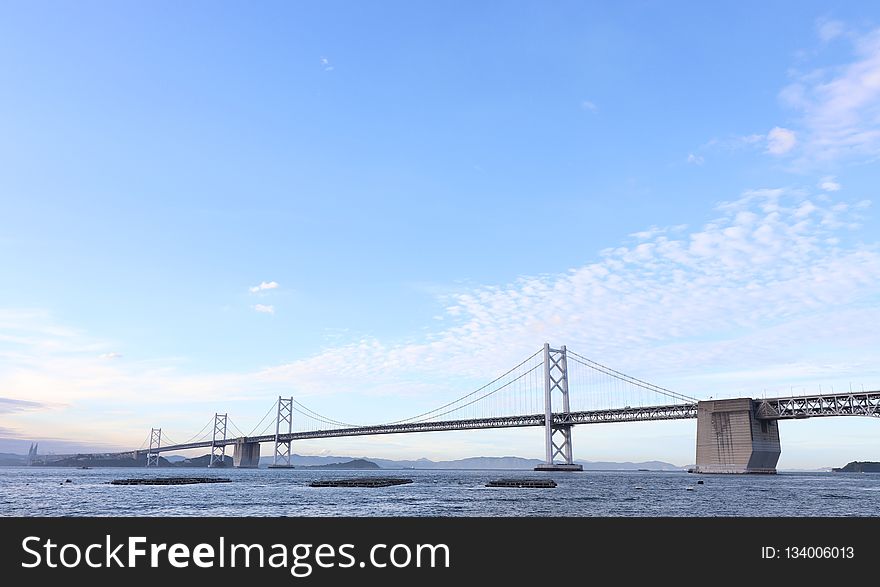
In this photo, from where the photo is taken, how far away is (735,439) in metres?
98.4

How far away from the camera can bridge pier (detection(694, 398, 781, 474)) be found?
97250 millimetres

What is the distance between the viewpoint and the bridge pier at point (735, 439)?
97250mm

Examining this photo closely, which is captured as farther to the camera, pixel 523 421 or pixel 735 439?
pixel 523 421
